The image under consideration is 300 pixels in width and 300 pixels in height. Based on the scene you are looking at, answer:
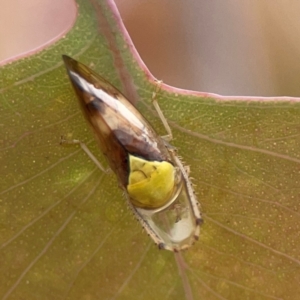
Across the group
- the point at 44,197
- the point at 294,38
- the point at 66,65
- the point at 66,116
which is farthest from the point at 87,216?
the point at 294,38

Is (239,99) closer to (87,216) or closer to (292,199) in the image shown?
(292,199)

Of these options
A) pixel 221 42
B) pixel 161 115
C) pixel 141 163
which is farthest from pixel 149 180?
pixel 221 42

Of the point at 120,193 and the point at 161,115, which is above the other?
the point at 161,115

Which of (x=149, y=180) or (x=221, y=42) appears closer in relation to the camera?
(x=149, y=180)

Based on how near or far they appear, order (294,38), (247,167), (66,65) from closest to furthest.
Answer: (66,65) < (247,167) < (294,38)

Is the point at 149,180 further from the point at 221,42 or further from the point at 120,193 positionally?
the point at 221,42

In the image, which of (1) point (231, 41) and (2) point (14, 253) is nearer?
(2) point (14, 253)

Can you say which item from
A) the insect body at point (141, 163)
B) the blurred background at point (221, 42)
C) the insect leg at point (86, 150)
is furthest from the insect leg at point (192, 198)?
the blurred background at point (221, 42)
